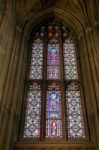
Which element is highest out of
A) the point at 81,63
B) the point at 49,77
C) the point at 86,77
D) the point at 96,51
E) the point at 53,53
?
the point at 53,53

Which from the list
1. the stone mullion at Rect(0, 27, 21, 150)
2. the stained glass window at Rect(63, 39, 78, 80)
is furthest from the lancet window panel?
the stained glass window at Rect(63, 39, 78, 80)

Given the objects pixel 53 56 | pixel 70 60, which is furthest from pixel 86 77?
pixel 53 56

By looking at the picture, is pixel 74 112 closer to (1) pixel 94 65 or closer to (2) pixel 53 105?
(2) pixel 53 105

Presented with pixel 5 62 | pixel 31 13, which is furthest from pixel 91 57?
pixel 31 13

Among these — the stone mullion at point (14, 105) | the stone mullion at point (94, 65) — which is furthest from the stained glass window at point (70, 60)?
the stone mullion at point (14, 105)

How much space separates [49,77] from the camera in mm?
10047

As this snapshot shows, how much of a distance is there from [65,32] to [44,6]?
1.87 meters

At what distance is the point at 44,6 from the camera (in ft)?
41.6

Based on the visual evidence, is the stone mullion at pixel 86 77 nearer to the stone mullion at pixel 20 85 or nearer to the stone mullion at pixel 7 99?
the stone mullion at pixel 20 85

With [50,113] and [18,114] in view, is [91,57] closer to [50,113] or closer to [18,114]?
[50,113]

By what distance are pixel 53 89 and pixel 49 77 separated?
69 centimetres

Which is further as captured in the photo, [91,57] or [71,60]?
[71,60]

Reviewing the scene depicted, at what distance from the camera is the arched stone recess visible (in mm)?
8009

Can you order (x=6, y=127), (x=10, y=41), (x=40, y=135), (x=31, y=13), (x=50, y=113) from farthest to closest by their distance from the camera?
(x=31, y=13), (x=10, y=41), (x=50, y=113), (x=40, y=135), (x=6, y=127)
